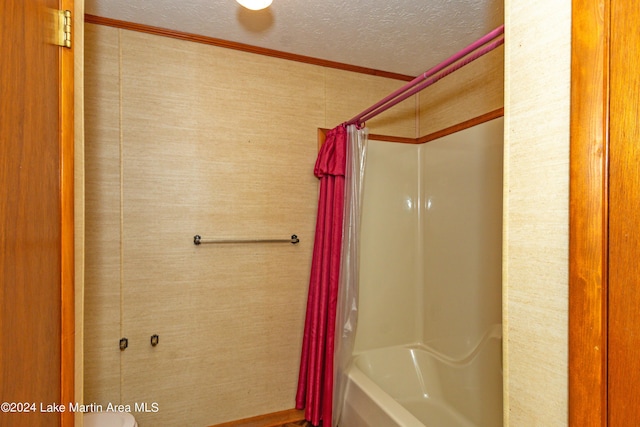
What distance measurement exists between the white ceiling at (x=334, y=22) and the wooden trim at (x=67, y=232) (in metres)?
1.10

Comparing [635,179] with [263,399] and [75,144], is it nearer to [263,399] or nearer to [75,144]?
[75,144]

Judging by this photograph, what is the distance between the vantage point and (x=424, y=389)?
2.13m

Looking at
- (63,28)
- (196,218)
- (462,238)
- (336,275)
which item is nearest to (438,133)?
(462,238)

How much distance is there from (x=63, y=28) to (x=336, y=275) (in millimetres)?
1538

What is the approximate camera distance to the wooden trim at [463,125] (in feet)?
5.70

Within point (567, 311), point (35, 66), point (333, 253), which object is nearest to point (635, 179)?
point (567, 311)

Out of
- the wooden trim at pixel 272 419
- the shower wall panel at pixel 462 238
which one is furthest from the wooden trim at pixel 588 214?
the wooden trim at pixel 272 419

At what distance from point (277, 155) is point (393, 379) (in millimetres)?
1667

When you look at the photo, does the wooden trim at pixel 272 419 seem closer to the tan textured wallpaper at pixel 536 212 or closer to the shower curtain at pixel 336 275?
the shower curtain at pixel 336 275

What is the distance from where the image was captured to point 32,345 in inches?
21.9

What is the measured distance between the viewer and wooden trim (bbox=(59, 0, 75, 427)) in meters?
0.65

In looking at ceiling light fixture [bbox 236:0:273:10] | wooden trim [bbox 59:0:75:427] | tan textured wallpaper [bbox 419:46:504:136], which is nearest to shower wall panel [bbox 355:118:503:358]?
tan textured wallpaper [bbox 419:46:504:136]

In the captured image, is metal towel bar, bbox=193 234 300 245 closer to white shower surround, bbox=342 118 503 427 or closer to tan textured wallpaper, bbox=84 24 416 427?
tan textured wallpaper, bbox=84 24 416 427

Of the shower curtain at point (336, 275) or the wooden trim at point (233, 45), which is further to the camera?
the shower curtain at point (336, 275)
